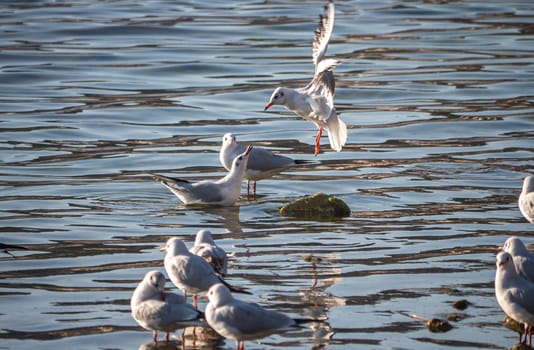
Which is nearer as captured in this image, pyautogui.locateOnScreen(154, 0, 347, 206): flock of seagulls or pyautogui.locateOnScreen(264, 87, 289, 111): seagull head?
pyautogui.locateOnScreen(154, 0, 347, 206): flock of seagulls

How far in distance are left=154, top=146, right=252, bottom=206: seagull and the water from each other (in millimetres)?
195

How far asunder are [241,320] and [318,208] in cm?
503

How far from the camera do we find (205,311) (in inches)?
321

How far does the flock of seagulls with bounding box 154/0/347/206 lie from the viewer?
13586mm

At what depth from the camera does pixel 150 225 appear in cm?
1252

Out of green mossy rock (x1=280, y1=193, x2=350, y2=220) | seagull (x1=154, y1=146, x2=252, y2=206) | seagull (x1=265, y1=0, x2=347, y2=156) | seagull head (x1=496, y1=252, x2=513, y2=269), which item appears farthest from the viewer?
seagull (x1=265, y1=0, x2=347, y2=156)

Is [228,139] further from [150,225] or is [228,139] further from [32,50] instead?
[32,50]

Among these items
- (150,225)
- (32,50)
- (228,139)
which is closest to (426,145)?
(228,139)

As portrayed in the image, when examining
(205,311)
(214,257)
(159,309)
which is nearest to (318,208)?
(214,257)

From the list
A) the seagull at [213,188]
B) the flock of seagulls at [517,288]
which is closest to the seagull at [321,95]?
the seagull at [213,188]

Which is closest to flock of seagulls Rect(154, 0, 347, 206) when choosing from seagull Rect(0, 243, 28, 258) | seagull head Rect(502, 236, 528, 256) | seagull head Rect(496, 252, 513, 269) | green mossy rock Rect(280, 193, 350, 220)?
green mossy rock Rect(280, 193, 350, 220)

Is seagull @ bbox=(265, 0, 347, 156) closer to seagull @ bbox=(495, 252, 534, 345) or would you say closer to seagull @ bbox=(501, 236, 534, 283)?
seagull @ bbox=(501, 236, 534, 283)

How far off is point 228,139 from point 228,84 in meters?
9.50

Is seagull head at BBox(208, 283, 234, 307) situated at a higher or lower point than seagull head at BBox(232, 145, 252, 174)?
lower
